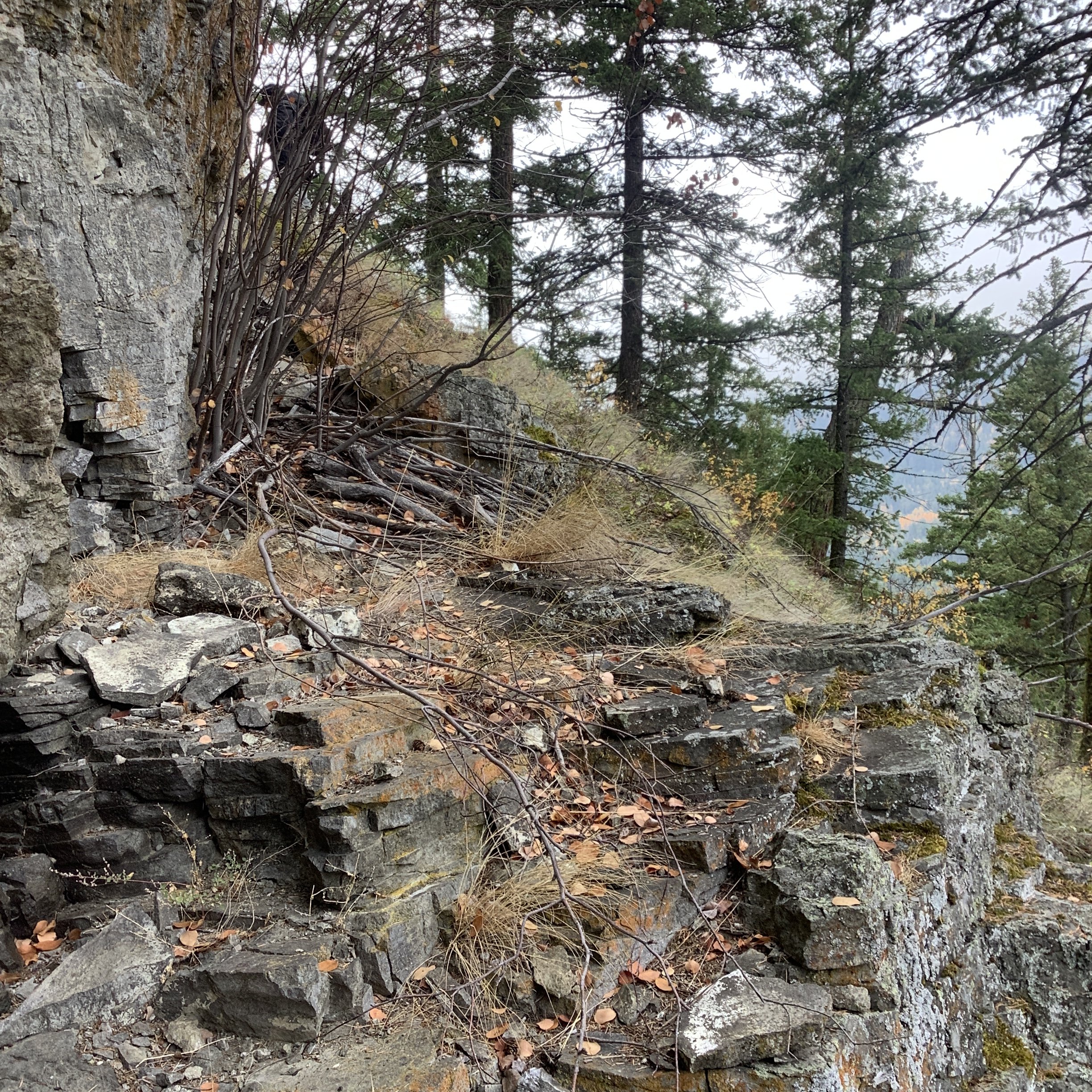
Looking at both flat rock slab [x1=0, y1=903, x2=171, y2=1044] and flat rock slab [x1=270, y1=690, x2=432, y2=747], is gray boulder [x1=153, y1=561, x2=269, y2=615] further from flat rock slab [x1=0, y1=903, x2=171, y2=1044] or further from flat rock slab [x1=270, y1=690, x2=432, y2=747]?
flat rock slab [x1=0, y1=903, x2=171, y2=1044]

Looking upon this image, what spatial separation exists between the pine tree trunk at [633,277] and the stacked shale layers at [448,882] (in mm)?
7559

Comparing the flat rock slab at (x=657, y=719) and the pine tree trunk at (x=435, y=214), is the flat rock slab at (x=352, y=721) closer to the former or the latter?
the flat rock slab at (x=657, y=719)

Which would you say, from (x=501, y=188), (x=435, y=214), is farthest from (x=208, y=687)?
(x=501, y=188)

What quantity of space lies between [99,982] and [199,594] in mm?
1970

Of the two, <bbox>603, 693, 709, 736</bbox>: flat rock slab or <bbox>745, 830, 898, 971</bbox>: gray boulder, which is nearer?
<bbox>745, 830, 898, 971</bbox>: gray boulder

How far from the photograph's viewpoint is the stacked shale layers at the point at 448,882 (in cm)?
266

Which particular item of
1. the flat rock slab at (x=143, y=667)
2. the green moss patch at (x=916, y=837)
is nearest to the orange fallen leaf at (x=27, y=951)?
the flat rock slab at (x=143, y=667)

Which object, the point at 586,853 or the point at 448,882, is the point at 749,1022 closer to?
the point at 586,853

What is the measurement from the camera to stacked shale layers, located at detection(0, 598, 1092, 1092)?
2658 mm

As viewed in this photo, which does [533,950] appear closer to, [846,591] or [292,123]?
[292,123]

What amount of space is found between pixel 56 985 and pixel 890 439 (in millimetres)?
12821

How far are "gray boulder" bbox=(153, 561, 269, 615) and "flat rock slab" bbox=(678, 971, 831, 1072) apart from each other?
2.82 m

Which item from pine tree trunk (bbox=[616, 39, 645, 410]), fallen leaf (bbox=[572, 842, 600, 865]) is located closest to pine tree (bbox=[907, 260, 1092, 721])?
pine tree trunk (bbox=[616, 39, 645, 410])

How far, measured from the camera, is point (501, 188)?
9.84 meters
